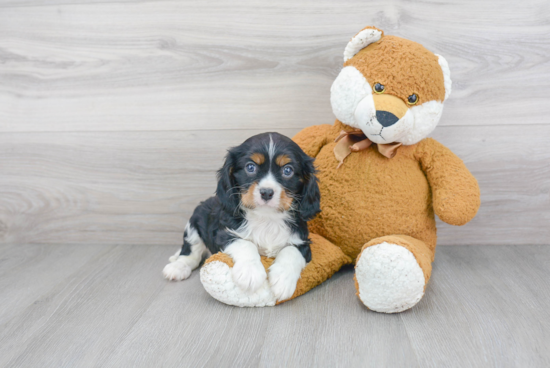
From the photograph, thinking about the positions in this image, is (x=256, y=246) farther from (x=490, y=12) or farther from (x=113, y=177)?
(x=490, y=12)

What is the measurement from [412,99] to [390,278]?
2.03ft

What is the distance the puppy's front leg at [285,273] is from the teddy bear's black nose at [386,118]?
0.54 m

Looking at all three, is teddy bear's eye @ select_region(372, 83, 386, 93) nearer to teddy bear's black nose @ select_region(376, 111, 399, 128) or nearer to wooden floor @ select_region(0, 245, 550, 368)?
teddy bear's black nose @ select_region(376, 111, 399, 128)

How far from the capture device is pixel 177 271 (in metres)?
1.76

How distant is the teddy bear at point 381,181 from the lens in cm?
136

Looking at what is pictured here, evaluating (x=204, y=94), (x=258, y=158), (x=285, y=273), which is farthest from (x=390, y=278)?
(x=204, y=94)

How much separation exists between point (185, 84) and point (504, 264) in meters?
1.64

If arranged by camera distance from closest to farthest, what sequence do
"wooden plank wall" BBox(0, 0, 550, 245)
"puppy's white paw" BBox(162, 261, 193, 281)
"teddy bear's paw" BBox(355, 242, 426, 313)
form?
"teddy bear's paw" BBox(355, 242, 426, 313), "puppy's white paw" BBox(162, 261, 193, 281), "wooden plank wall" BBox(0, 0, 550, 245)

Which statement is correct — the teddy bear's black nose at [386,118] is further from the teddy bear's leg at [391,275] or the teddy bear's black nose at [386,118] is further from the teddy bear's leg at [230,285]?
the teddy bear's leg at [230,285]

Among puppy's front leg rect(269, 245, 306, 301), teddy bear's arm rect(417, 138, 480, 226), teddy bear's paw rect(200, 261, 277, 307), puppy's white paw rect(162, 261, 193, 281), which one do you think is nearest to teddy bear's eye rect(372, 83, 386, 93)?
teddy bear's arm rect(417, 138, 480, 226)

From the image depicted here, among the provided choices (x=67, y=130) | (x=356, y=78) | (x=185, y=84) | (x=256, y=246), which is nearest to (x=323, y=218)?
(x=256, y=246)

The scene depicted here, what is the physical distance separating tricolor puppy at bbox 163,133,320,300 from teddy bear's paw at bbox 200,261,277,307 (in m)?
0.03

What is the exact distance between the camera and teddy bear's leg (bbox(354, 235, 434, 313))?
4.29 ft

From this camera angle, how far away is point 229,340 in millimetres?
1281
